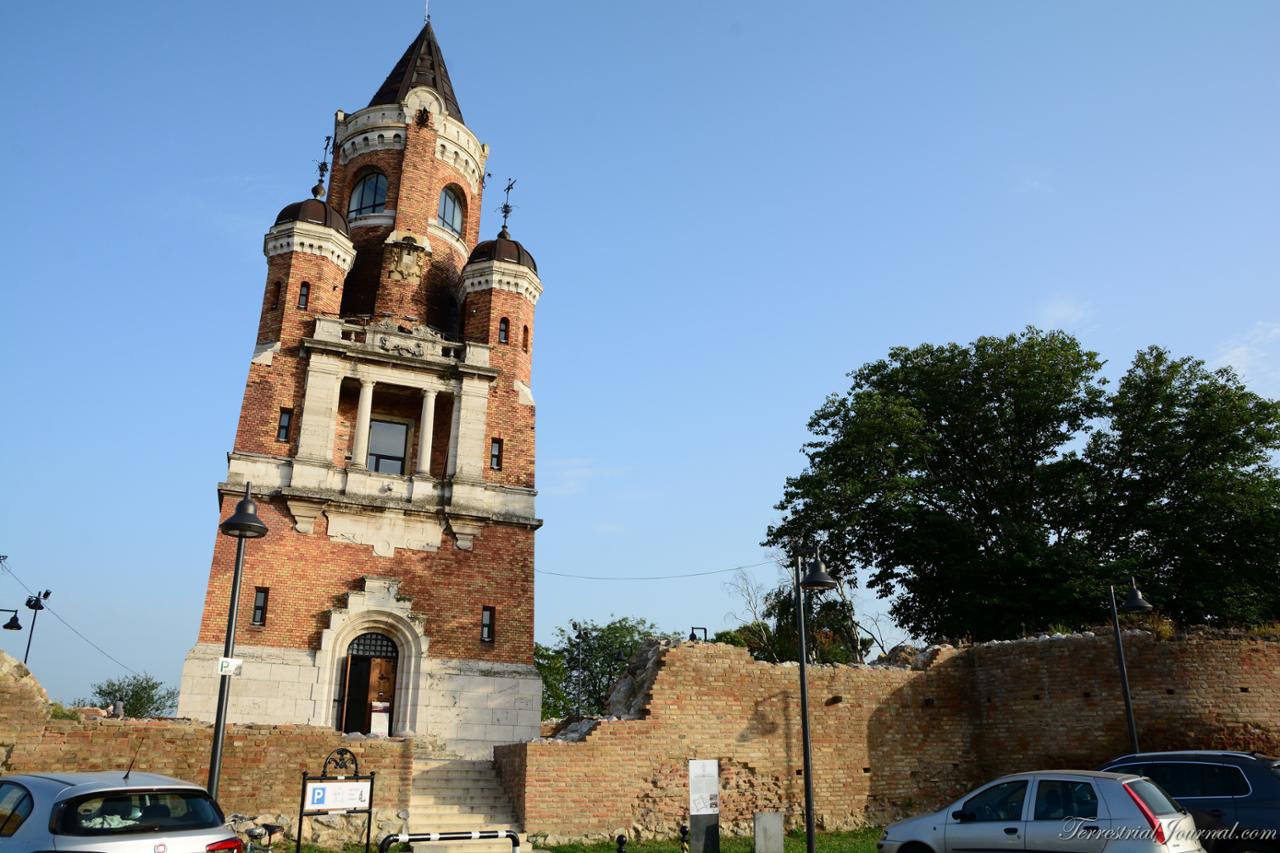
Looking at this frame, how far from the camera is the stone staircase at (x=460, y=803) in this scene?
15352mm

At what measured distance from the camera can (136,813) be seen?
7.84m

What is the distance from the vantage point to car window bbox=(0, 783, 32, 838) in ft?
25.5

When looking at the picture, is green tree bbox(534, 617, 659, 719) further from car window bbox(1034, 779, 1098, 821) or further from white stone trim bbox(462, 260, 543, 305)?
car window bbox(1034, 779, 1098, 821)

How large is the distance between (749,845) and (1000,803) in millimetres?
6492

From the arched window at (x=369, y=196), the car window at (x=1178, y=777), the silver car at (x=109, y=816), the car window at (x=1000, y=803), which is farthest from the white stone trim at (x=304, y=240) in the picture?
the car window at (x=1178, y=777)

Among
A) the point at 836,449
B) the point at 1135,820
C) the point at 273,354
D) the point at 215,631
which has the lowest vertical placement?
the point at 1135,820

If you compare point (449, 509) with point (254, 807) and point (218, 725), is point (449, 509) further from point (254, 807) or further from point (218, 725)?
point (218, 725)

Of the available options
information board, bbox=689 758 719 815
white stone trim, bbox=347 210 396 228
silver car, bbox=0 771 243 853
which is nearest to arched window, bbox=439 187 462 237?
white stone trim, bbox=347 210 396 228

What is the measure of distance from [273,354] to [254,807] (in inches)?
573

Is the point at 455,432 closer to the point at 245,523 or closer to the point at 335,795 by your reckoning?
the point at 245,523

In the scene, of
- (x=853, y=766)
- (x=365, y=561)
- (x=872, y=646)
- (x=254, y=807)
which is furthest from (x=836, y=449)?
(x=254, y=807)

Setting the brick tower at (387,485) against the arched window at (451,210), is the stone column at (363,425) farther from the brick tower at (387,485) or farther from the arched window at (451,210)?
the arched window at (451,210)

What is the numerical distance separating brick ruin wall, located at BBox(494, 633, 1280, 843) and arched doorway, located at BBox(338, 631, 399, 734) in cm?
636

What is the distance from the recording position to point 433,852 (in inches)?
555
